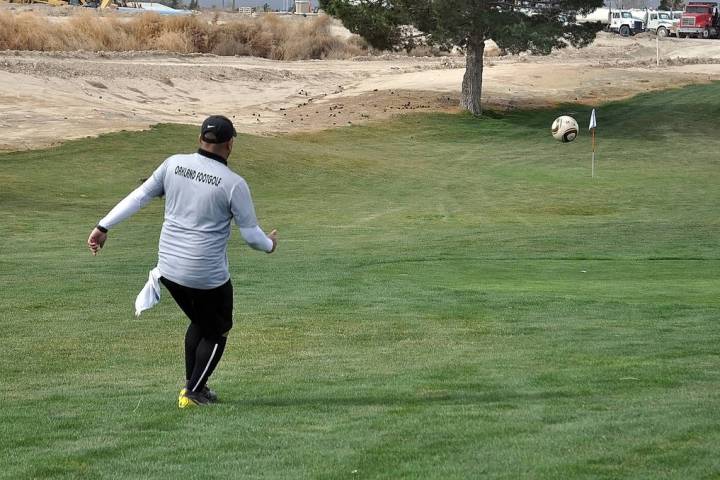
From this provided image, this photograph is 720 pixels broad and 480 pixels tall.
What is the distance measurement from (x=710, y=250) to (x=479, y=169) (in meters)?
17.9

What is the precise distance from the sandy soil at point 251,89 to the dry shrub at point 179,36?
576cm

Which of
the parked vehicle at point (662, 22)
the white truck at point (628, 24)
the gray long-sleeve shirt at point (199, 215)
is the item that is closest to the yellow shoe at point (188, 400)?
the gray long-sleeve shirt at point (199, 215)

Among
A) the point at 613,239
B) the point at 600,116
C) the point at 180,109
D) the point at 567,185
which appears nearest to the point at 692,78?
the point at 600,116

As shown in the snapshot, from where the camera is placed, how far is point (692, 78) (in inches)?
2557

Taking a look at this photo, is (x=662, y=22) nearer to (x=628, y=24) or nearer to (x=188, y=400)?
(x=628, y=24)

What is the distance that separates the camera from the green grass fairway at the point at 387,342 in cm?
704

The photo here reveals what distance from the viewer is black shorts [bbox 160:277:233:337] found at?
27.5 feet

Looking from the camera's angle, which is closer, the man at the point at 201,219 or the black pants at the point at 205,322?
the man at the point at 201,219

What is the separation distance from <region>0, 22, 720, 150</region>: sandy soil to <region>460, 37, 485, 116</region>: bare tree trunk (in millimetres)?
1210

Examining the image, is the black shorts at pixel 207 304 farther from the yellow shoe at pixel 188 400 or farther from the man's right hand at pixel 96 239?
the man's right hand at pixel 96 239

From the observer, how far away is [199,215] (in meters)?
8.23

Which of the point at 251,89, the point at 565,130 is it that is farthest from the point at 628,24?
the point at 565,130

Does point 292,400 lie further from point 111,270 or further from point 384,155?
point 384,155

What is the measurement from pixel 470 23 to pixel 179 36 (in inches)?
1361
